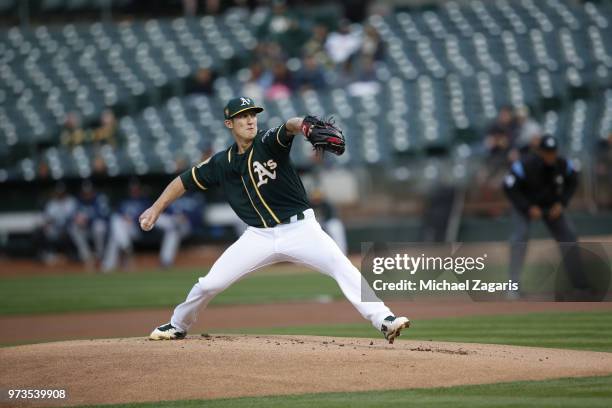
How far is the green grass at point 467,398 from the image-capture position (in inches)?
234

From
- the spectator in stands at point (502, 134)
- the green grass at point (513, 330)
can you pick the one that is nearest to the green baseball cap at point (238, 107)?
the green grass at point (513, 330)

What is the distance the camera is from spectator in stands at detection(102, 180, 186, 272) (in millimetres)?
20500

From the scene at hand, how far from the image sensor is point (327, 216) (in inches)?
761

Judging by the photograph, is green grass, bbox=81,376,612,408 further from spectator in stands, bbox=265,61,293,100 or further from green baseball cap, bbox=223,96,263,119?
spectator in stands, bbox=265,61,293,100

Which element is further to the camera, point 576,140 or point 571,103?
point 571,103

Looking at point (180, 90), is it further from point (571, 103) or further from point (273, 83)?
point (571, 103)

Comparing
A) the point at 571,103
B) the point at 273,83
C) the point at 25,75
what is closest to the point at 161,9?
the point at 25,75

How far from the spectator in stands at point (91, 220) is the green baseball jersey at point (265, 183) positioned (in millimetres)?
13874

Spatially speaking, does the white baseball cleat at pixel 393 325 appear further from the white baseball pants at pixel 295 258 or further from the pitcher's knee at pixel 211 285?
the pitcher's knee at pixel 211 285

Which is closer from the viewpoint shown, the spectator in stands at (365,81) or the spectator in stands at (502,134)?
the spectator in stands at (502,134)

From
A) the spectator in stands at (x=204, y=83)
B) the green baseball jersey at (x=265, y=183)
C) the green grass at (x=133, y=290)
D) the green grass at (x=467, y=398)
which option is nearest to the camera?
the green grass at (x=467, y=398)

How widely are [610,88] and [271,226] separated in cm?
1483

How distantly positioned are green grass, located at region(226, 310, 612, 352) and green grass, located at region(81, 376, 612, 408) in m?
1.83

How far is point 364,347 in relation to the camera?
25.3ft
